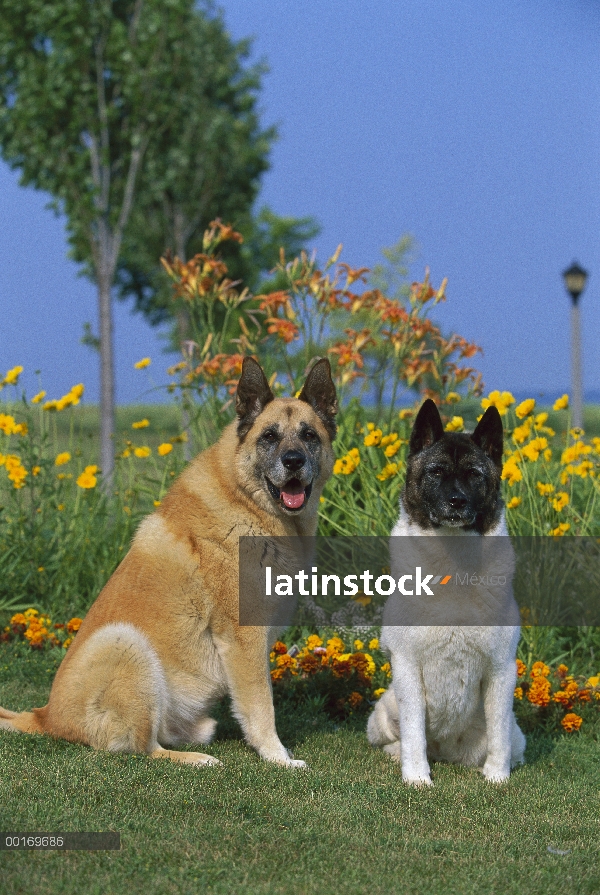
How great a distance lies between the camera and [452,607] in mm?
4031

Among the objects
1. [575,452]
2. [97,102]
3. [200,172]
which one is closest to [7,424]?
[575,452]

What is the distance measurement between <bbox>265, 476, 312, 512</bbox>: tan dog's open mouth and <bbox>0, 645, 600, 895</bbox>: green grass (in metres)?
1.27

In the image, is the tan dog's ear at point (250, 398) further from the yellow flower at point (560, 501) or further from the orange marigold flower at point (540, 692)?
the yellow flower at point (560, 501)

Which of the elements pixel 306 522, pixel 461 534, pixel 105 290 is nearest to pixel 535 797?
pixel 461 534

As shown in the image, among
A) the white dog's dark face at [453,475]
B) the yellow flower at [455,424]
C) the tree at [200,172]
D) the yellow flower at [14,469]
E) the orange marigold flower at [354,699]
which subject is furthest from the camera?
the tree at [200,172]

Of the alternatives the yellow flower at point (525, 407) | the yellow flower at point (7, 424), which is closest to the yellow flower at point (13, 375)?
the yellow flower at point (7, 424)

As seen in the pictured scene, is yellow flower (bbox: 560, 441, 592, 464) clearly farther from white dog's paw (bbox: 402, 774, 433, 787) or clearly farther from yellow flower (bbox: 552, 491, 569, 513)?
white dog's paw (bbox: 402, 774, 433, 787)

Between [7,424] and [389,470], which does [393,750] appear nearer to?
[389,470]

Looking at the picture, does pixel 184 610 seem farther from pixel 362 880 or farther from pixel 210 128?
pixel 210 128

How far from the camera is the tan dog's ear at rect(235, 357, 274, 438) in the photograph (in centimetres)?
445

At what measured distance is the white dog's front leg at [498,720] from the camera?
4.05 metres

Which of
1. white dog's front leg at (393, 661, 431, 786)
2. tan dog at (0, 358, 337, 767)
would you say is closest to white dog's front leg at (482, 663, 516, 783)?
white dog's front leg at (393, 661, 431, 786)

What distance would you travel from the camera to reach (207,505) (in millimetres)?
4539

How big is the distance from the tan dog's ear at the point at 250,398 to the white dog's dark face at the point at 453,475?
2.66 ft
